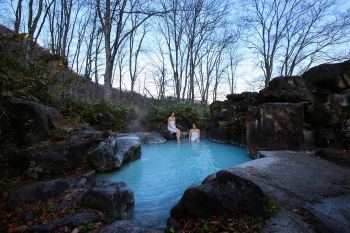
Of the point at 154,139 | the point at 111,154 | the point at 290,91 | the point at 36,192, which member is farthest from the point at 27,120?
the point at 290,91

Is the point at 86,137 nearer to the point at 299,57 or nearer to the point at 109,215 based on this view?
the point at 109,215

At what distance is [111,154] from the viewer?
20.5 feet

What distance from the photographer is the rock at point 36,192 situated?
3.65 metres

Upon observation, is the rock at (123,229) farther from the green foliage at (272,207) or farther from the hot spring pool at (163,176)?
the green foliage at (272,207)

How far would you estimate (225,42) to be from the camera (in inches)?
968

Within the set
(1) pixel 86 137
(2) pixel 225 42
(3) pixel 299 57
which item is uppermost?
(2) pixel 225 42

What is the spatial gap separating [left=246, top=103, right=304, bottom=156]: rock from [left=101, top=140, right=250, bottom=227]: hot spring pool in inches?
38.2

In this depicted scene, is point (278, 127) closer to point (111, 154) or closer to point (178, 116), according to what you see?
point (111, 154)

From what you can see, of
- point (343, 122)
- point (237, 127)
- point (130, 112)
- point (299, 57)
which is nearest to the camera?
point (343, 122)

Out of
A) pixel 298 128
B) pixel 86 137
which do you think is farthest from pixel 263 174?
pixel 86 137

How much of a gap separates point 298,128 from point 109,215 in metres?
6.07

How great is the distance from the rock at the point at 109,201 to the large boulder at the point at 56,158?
67.8 inches

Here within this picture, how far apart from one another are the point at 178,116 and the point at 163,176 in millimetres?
9344

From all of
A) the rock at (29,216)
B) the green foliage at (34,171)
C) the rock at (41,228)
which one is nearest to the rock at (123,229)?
the rock at (41,228)
